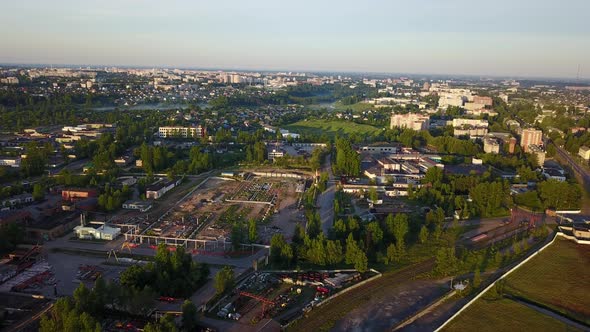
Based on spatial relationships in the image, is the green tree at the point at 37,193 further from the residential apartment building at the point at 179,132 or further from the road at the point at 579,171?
the road at the point at 579,171

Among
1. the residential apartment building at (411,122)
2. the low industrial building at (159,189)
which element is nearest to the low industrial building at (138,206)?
the low industrial building at (159,189)

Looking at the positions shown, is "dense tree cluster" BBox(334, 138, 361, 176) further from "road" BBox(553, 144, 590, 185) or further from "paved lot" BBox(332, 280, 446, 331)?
"road" BBox(553, 144, 590, 185)

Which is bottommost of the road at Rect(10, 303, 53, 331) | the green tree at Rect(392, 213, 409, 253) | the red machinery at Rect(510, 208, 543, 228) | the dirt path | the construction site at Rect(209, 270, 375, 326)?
the dirt path

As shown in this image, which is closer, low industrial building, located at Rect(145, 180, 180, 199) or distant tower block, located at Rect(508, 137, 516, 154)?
low industrial building, located at Rect(145, 180, 180, 199)

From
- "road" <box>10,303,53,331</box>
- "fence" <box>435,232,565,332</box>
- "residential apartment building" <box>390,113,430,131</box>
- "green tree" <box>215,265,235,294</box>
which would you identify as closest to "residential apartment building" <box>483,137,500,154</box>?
"residential apartment building" <box>390,113,430,131</box>

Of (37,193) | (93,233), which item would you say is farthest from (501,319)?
(37,193)

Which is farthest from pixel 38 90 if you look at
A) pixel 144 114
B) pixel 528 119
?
pixel 528 119
